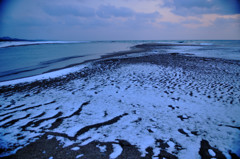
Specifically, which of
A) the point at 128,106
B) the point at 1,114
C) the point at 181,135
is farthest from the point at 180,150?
the point at 1,114

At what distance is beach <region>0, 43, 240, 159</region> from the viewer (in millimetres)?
2834

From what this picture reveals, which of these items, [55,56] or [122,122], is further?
[55,56]

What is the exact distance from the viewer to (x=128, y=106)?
16.1ft

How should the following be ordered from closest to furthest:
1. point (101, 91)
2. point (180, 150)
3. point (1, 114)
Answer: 1. point (180, 150)
2. point (1, 114)
3. point (101, 91)

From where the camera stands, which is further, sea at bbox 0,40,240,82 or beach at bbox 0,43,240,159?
sea at bbox 0,40,240,82

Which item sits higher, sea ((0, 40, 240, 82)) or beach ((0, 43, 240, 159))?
sea ((0, 40, 240, 82))

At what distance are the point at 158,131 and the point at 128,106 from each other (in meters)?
1.69

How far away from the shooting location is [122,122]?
3.89m

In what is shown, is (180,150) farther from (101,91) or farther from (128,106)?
(101,91)

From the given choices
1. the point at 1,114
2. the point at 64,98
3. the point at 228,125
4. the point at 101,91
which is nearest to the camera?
the point at 228,125

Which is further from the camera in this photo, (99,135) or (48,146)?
(99,135)

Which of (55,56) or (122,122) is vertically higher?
(55,56)

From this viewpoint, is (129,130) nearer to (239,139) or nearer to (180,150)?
(180,150)

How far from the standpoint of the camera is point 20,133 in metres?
3.45
